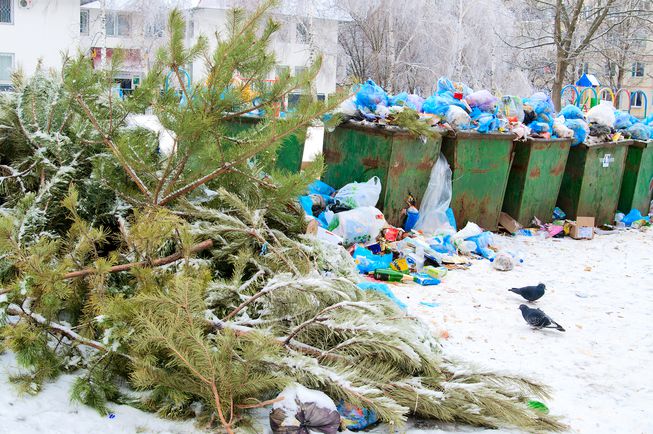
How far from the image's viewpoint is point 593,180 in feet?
28.0

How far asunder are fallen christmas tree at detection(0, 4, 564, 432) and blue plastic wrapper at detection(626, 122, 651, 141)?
6267 millimetres

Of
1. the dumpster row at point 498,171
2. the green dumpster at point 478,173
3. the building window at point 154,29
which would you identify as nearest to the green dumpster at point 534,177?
the dumpster row at point 498,171

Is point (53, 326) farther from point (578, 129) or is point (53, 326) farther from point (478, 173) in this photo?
point (578, 129)

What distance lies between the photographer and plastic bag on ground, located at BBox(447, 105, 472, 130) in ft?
24.0

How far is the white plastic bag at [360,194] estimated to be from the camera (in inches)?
262

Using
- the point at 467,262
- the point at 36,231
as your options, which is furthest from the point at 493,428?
the point at 467,262

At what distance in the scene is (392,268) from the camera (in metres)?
6.14

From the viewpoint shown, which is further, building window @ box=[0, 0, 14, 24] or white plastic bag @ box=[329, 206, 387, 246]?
building window @ box=[0, 0, 14, 24]

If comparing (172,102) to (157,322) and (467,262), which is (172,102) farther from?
(467,262)

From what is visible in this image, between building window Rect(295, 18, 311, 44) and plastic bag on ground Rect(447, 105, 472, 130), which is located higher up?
building window Rect(295, 18, 311, 44)

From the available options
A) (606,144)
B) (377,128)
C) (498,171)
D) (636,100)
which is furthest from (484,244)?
(636,100)

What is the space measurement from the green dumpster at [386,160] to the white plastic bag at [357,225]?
566 millimetres

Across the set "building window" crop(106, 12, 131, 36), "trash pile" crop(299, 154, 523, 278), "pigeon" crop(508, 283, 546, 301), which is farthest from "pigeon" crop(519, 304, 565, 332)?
"building window" crop(106, 12, 131, 36)

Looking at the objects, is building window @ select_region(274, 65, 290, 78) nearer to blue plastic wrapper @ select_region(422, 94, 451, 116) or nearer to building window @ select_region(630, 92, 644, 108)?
blue plastic wrapper @ select_region(422, 94, 451, 116)
